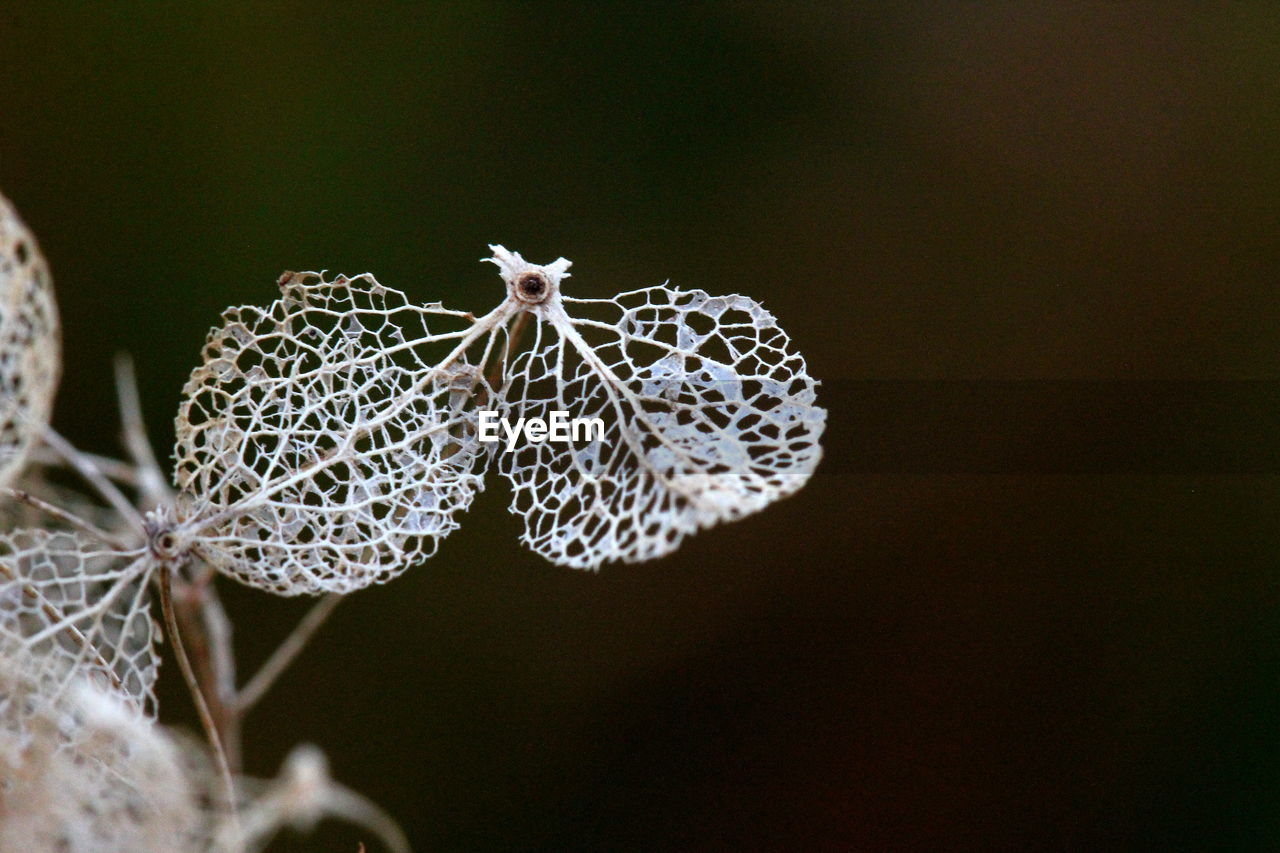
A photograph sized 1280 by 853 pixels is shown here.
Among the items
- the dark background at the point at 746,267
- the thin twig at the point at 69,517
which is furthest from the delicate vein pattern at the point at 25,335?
the dark background at the point at 746,267

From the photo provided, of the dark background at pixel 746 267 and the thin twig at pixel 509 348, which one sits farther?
the dark background at pixel 746 267

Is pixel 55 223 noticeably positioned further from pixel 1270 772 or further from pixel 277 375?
pixel 1270 772

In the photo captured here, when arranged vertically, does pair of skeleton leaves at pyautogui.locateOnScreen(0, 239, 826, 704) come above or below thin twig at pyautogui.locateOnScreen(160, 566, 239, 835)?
above

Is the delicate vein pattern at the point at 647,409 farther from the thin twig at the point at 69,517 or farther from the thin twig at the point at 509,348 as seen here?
the thin twig at the point at 69,517

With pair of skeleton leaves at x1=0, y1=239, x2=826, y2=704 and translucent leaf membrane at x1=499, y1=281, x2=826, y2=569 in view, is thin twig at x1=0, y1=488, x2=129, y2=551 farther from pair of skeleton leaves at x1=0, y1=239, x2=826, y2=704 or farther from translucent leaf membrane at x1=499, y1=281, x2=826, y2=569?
translucent leaf membrane at x1=499, y1=281, x2=826, y2=569

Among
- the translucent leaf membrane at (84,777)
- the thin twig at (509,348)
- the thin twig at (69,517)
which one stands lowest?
the translucent leaf membrane at (84,777)

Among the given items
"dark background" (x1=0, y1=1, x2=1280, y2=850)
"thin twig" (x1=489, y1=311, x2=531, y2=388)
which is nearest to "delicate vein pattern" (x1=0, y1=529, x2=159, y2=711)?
"thin twig" (x1=489, y1=311, x2=531, y2=388)

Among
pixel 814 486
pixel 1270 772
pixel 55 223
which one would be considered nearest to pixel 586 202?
pixel 814 486
